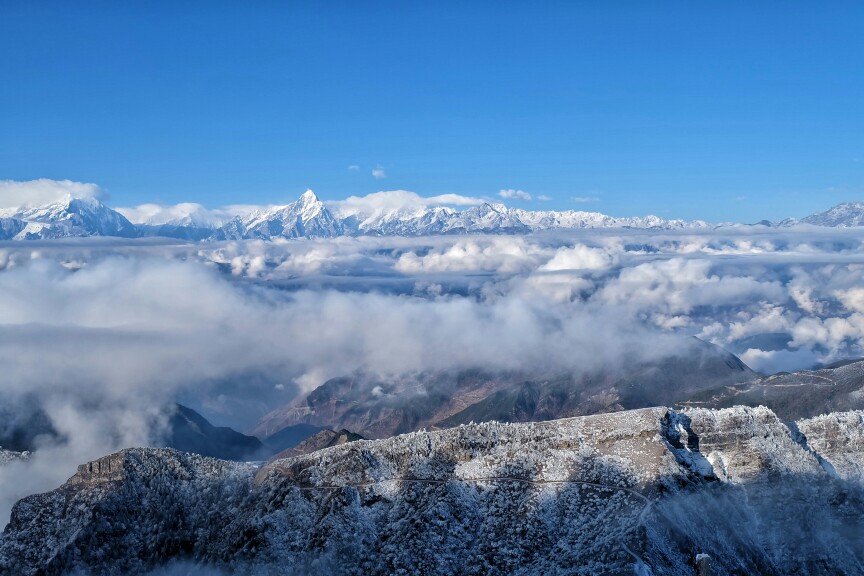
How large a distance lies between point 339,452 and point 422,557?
37256mm

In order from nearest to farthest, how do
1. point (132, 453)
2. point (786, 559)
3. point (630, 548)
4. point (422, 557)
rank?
point (630, 548)
point (422, 557)
point (786, 559)
point (132, 453)

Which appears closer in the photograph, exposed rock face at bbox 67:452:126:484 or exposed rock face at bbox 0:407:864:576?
exposed rock face at bbox 0:407:864:576

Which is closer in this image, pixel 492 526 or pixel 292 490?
pixel 492 526

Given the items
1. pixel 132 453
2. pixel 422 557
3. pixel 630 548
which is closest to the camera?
pixel 630 548

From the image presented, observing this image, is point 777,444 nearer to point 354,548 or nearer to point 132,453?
point 354,548

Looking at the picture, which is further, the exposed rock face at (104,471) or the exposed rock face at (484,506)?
the exposed rock face at (104,471)

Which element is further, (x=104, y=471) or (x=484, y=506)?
(x=104, y=471)

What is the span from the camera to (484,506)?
163 metres

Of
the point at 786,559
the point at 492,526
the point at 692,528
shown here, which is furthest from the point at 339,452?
the point at 786,559

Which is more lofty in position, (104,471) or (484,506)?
(104,471)

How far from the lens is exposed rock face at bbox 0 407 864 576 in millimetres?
151000

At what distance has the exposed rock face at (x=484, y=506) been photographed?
151 meters

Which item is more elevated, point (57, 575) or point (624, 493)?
point (624, 493)

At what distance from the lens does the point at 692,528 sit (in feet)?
500
